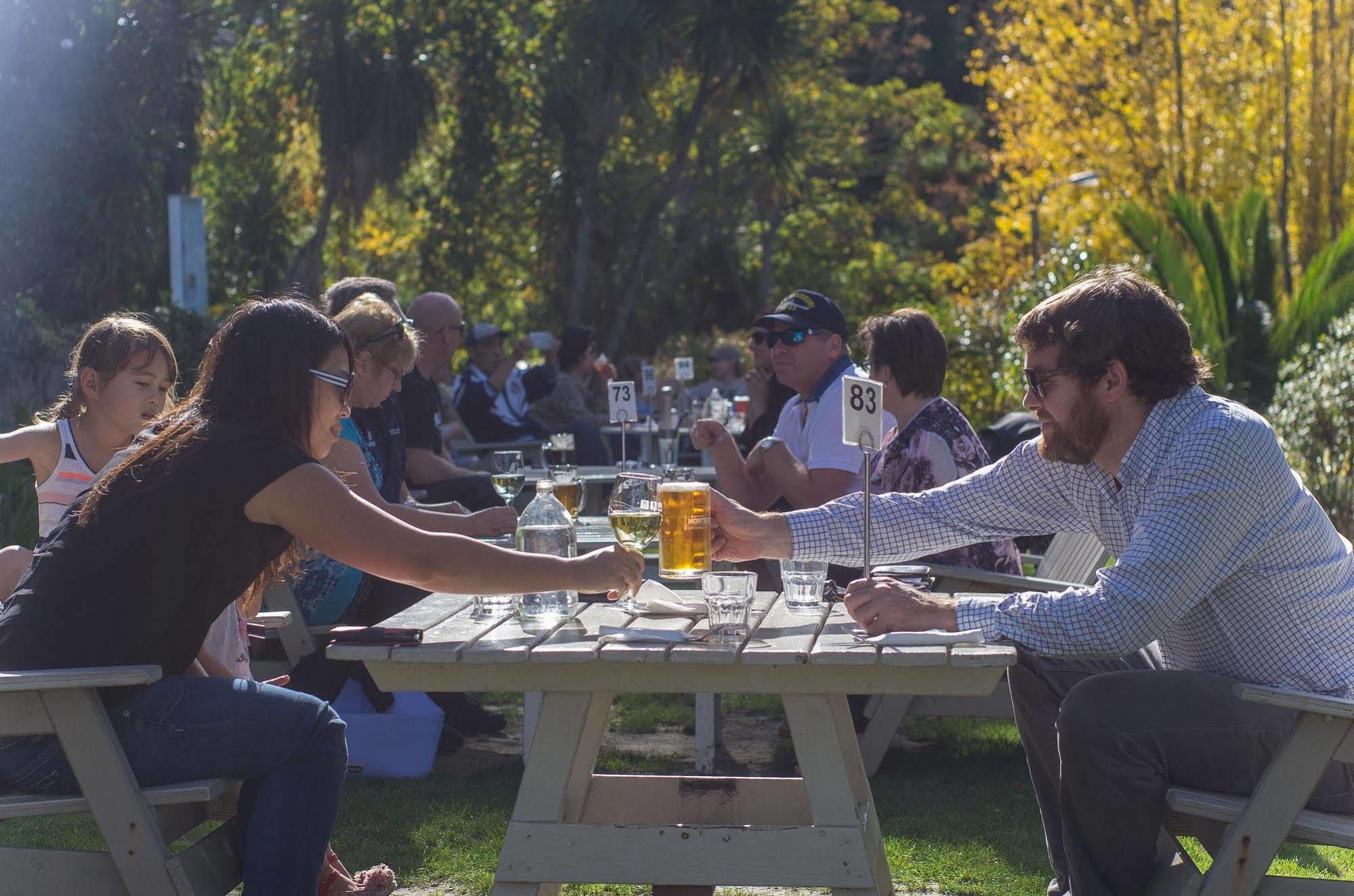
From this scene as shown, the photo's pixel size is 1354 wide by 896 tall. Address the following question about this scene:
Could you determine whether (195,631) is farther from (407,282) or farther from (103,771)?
(407,282)

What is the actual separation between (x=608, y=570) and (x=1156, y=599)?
1.01m

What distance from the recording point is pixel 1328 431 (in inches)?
292

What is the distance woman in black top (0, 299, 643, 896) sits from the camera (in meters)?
2.62

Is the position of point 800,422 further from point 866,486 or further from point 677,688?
point 677,688

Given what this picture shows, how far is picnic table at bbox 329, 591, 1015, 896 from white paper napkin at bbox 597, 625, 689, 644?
1.0 inches

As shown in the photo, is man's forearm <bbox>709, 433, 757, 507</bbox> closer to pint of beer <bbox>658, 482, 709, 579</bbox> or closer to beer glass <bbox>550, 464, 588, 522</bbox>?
beer glass <bbox>550, 464, 588, 522</bbox>

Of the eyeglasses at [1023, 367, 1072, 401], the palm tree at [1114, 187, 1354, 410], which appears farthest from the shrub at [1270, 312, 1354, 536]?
the eyeglasses at [1023, 367, 1072, 401]

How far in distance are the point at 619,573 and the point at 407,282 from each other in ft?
70.1

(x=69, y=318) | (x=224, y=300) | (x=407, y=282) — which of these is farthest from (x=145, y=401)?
(x=407, y=282)

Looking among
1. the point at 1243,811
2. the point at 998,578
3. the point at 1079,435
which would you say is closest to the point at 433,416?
the point at 998,578

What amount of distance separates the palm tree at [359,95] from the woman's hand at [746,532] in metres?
15.9

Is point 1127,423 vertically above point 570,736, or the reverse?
point 1127,423

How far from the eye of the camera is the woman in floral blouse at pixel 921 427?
4.45m

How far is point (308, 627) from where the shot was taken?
4.53m
